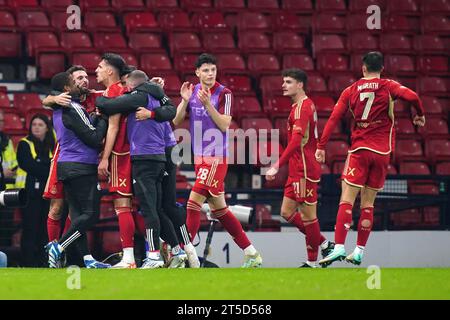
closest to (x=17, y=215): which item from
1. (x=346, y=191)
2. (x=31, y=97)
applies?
(x=31, y=97)

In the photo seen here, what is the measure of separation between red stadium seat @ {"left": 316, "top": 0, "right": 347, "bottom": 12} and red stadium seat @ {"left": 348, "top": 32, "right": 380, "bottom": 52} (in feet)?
2.79

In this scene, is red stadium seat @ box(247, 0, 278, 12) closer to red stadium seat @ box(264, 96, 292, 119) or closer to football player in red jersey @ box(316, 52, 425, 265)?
red stadium seat @ box(264, 96, 292, 119)

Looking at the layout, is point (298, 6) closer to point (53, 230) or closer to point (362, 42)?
point (362, 42)

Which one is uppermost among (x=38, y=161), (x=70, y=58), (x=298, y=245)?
(x=70, y=58)

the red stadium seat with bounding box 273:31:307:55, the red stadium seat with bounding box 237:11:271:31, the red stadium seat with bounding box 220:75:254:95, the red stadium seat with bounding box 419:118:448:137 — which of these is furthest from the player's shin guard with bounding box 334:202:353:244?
the red stadium seat with bounding box 237:11:271:31

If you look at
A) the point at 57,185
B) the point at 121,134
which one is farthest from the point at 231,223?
the point at 57,185

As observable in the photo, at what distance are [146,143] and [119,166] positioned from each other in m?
0.37

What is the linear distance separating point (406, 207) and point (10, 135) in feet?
16.9

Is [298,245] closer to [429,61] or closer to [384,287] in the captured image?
[384,287]

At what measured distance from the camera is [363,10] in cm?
1875

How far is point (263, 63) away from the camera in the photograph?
56.3 feet

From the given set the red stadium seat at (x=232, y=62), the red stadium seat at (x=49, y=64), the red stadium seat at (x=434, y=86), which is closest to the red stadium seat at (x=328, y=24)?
the red stadium seat at (x=434, y=86)

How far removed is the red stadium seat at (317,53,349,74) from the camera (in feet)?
57.3
